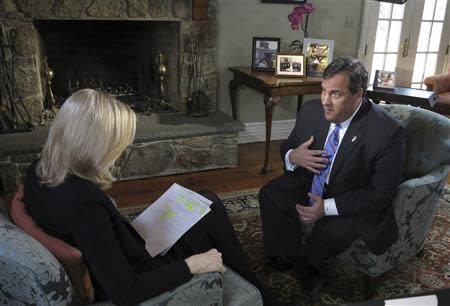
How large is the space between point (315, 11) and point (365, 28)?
0.53 meters

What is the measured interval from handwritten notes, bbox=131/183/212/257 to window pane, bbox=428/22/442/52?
3.65 metres

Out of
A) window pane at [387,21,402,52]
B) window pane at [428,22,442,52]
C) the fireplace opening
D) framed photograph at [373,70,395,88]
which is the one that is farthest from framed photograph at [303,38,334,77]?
window pane at [428,22,442,52]

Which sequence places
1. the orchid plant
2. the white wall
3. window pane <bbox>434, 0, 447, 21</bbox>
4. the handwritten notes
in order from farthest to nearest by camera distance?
window pane <bbox>434, 0, 447, 21</bbox>, the white wall, the orchid plant, the handwritten notes

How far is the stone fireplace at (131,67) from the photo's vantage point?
9.06 feet

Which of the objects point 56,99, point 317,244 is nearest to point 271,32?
point 56,99

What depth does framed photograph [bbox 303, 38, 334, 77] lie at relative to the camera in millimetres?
3213

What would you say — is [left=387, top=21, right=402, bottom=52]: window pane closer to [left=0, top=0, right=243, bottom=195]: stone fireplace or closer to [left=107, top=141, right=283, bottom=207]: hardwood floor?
[left=107, top=141, right=283, bottom=207]: hardwood floor

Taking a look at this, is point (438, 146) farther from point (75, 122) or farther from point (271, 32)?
point (271, 32)

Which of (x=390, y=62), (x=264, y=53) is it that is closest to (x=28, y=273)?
(x=264, y=53)

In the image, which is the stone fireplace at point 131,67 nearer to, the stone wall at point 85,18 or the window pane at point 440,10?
the stone wall at point 85,18

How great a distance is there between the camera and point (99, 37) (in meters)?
3.38

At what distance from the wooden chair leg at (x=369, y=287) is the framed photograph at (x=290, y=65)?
1.72 metres

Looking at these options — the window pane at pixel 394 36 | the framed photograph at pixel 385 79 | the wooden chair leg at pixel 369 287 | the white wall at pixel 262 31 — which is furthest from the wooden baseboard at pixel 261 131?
the wooden chair leg at pixel 369 287

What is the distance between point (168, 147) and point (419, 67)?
2.85 metres
